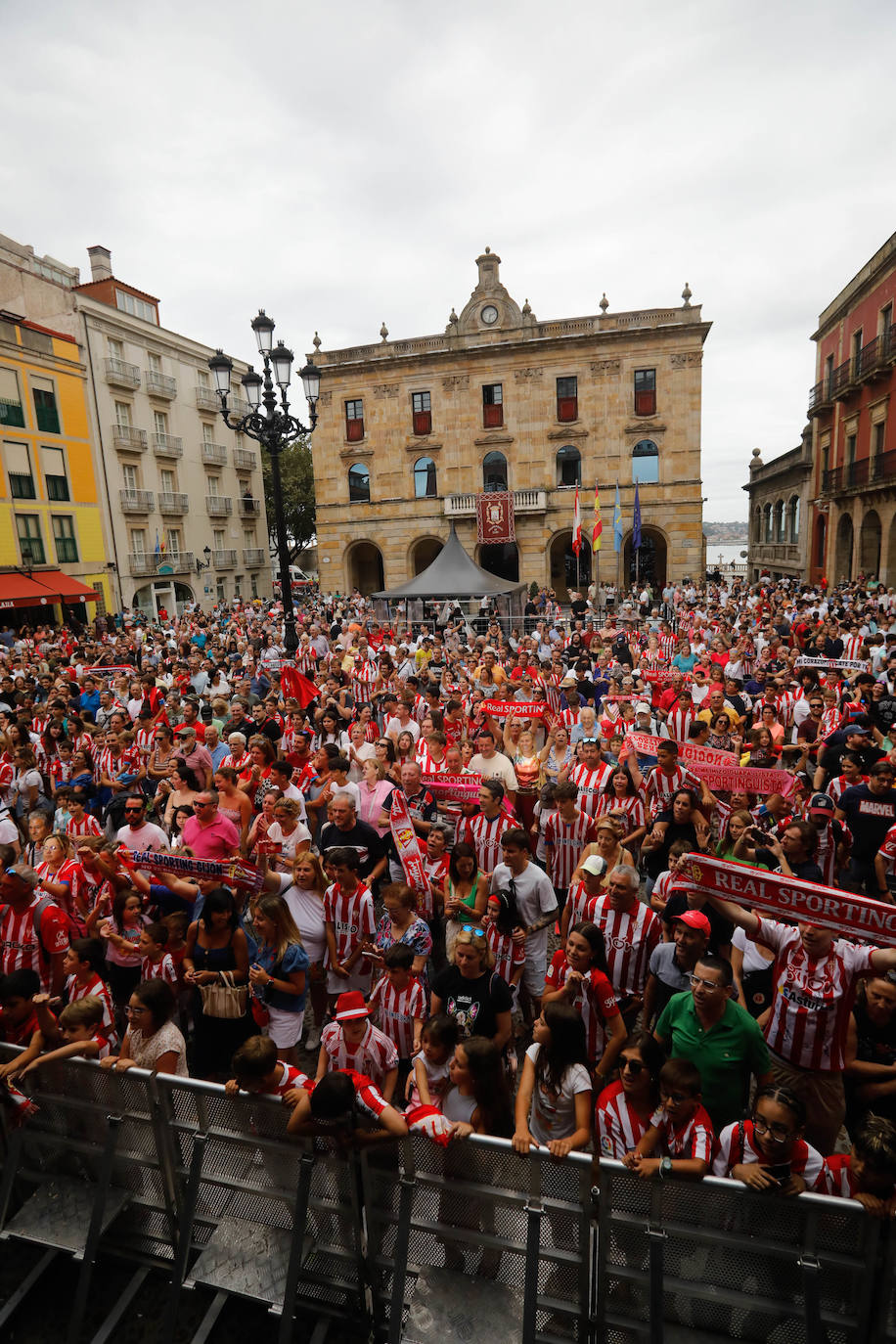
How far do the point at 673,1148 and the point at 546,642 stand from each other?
14.5 m

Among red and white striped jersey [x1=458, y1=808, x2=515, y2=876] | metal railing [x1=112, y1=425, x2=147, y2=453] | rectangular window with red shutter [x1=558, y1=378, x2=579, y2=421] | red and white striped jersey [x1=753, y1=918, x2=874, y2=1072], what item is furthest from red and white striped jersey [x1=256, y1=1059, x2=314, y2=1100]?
rectangular window with red shutter [x1=558, y1=378, x2=579, y2=421]

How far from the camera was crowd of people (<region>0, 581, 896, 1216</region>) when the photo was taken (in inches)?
125

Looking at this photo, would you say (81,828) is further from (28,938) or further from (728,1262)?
(728,1262)

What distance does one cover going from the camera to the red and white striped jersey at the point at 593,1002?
372 cm

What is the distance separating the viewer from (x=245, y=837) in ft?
19.3

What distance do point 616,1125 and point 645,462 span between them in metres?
34.2

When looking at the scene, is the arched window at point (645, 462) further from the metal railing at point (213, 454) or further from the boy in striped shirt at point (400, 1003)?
the boy in striped shirt at point (400, 1003)

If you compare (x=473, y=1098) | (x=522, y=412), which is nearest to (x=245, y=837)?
(x=473, y=1098)

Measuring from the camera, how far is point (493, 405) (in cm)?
3503

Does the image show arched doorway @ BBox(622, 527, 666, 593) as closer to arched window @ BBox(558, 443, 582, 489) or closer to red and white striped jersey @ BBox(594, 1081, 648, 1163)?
arched window @ BBox(558, 443, 582, 489)

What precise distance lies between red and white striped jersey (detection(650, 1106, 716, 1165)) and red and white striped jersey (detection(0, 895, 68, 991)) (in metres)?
3.89

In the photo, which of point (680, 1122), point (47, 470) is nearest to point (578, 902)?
point (680, 1122)

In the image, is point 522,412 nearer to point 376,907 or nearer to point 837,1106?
point 376,907

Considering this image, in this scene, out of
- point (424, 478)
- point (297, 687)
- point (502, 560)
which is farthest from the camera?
point (502, 560)
